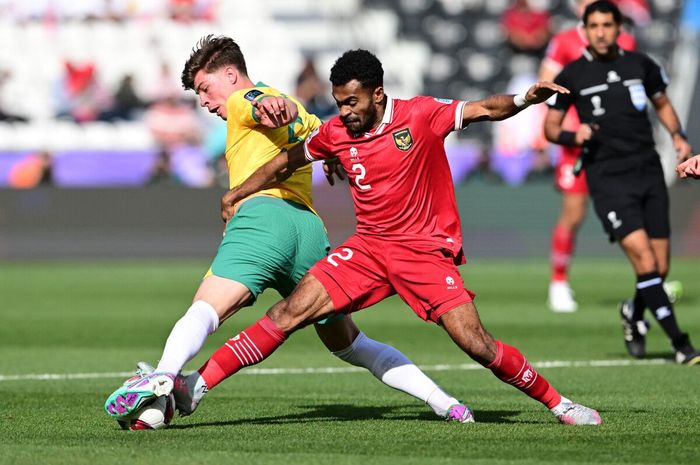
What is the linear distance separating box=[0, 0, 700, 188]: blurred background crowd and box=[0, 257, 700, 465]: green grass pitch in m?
12.5

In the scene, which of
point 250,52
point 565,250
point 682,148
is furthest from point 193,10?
point 682,148

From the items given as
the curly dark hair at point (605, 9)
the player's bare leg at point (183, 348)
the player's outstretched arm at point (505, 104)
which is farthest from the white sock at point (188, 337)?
the curly dark hair at point (605, 9)

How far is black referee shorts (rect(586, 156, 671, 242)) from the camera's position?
31.2 ft

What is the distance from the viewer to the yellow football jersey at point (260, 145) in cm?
682

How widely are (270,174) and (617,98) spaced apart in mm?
3972

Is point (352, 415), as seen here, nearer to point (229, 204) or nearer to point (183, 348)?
point (183, 348)

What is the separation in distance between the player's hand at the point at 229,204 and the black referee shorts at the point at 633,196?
3.59 metres

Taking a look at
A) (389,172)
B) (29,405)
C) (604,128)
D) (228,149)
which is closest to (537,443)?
(389,172)

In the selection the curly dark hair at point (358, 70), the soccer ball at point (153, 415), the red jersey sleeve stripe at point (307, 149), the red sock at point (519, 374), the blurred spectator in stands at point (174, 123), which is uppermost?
the curly dark hair at point (358, 70)

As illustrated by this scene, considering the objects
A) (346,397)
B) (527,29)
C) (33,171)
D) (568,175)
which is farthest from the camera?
(527,29)

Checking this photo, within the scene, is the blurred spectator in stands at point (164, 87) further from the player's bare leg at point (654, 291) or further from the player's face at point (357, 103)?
the player's face at point (357, 103)

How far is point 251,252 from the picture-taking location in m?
6.56

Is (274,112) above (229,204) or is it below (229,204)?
above

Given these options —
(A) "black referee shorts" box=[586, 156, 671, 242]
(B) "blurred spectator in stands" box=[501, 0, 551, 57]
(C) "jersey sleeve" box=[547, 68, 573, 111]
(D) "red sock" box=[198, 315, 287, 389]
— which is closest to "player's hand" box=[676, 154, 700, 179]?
(D) "red sock" box=[198, 315, 287, 389]
